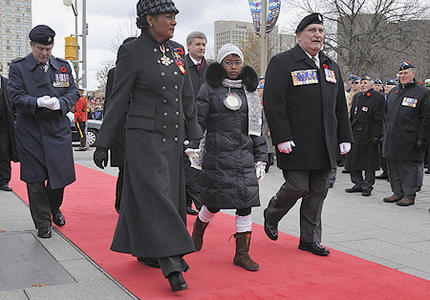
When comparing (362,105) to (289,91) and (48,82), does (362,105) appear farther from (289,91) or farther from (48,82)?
(48,82)

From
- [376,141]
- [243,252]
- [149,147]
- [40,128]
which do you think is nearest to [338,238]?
[243,252]

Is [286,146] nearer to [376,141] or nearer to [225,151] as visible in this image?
[225,151]

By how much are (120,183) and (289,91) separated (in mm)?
2599

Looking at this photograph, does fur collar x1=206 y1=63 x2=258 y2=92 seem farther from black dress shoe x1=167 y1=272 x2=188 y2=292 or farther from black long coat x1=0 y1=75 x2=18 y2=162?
black long coat x1=0 y1=75 x2=18 y2=162

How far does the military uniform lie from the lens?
365 inches

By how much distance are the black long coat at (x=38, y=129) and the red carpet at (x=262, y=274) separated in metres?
0.69

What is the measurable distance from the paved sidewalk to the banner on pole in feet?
22.3

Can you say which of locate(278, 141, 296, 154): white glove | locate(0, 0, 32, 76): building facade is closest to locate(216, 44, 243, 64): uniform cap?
locate(278, 141, 296, 154): white glove

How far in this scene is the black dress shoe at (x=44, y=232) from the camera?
18.0 feet

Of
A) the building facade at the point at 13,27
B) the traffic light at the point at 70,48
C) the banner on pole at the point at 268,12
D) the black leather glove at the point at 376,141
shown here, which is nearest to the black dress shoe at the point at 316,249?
the black leather glove at the point at 376,141

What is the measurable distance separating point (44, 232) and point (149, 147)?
2.13m

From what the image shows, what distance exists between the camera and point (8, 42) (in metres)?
69.0

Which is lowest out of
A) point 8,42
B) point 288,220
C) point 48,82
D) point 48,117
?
point 288,220

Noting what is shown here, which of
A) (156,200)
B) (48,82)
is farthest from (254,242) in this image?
(48,82)
